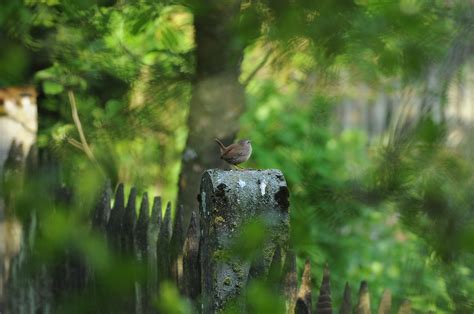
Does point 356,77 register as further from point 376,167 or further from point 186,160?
point 186,160

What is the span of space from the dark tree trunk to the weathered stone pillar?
1094 millimetres

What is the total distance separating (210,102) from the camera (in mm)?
4066

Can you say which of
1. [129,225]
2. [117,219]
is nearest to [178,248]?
[129,225]

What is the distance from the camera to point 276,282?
7.70ft

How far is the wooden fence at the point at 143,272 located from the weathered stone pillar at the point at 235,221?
3 cm

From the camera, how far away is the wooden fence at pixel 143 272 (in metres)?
2.35

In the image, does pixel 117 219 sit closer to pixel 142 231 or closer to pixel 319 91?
pixel 142 231

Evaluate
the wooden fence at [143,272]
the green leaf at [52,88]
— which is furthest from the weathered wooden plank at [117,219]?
the green leaf at [52,88]

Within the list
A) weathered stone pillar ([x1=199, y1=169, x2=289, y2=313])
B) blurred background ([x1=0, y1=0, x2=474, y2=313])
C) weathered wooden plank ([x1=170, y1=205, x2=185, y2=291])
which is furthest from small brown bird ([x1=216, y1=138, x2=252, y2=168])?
weathered stone pillar ([x1=199, y1=169, x2=289, y2=313])

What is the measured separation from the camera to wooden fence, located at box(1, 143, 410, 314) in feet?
7.70

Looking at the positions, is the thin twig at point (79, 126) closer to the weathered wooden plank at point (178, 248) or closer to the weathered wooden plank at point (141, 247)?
the weathered wooden plank at point (141, 247)

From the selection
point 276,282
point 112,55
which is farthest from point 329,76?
point 112,55

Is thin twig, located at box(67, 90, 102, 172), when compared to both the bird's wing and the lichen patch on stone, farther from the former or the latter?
the lichen patch on stone

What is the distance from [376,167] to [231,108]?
1797 millimetres
